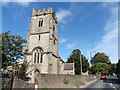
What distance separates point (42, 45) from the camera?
127 feet

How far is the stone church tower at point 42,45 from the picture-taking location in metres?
36.8


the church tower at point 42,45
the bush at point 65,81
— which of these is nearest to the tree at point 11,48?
A: the bush at point 65,81

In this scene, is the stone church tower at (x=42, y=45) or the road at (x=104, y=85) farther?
the stone church tower at (x=42, y=45)

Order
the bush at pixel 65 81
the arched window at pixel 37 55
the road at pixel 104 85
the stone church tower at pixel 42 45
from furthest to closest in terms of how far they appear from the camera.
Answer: the arched window at pixel 37 55, the stone church tower at pixel 42 45, the bush at pixel 65 81, the road at pixel 104 85

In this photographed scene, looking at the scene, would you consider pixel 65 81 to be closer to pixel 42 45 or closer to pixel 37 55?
pixel 37 55

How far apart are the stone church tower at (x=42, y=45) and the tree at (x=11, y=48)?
12.1 meters

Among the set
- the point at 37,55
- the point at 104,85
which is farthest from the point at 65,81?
the point at 37,55

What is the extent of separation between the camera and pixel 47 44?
38188mm

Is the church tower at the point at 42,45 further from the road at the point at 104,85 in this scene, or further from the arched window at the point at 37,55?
the road at the point at 104,85

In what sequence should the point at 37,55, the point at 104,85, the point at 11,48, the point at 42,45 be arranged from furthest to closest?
1. the point at 42,45
2. the point at 37,55
3. the point at 104,85
4. the point at 11,48

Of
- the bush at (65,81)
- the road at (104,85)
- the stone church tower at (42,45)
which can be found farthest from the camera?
the stone church tower at (42,45)

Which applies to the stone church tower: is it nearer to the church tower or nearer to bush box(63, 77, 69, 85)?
the church tower

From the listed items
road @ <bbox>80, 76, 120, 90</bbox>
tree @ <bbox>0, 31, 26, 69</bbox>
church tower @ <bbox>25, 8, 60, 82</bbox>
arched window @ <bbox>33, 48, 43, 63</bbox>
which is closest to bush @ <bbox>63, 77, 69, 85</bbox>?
road @ <bbox>80, 76, 120, 90</bbox>

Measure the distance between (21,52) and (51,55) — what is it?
14.3 meters
